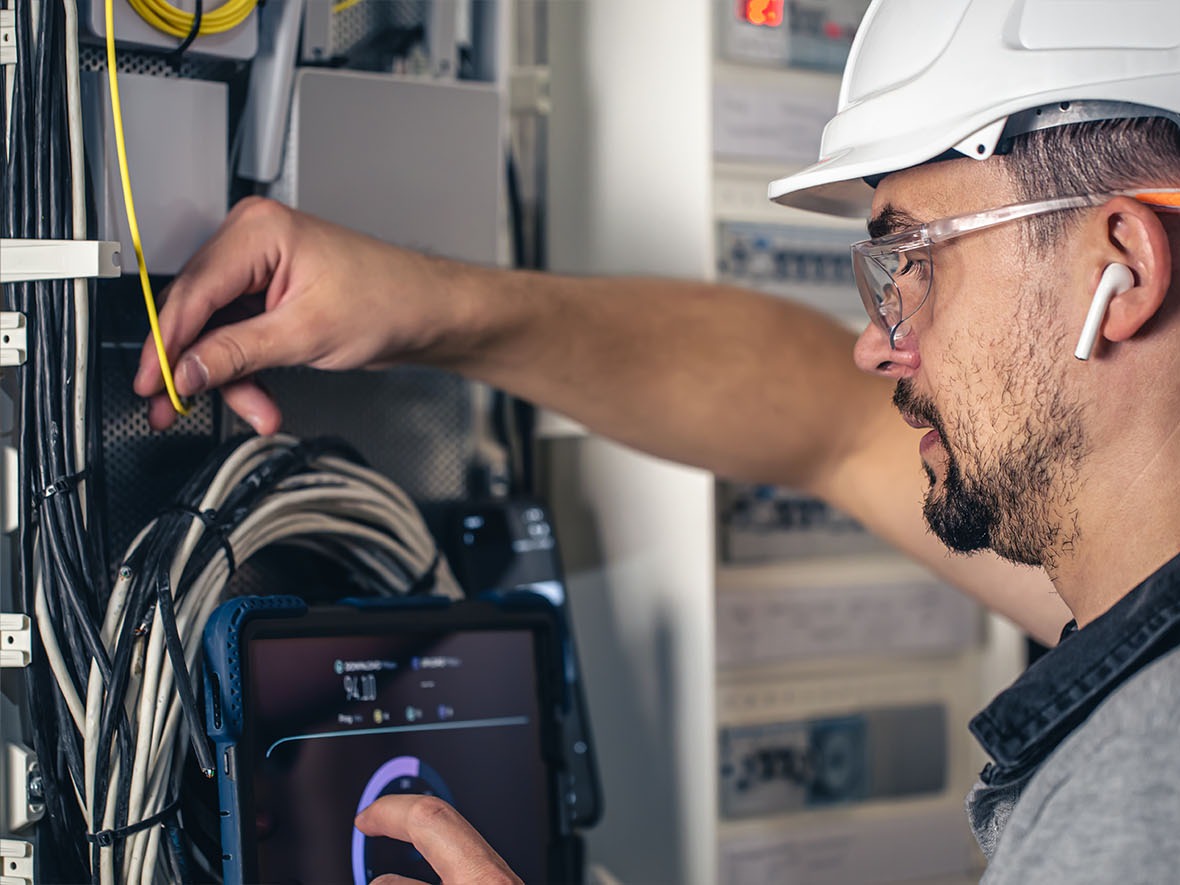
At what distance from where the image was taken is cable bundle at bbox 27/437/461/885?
92cm

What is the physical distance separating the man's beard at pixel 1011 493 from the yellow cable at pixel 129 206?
628 millimetres

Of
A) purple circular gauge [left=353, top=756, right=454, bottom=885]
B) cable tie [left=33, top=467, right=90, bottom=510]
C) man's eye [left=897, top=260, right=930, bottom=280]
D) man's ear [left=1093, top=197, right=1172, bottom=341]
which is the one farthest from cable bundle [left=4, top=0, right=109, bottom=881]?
man's ear [left=1093, top=197, right=1172, bottom=341]

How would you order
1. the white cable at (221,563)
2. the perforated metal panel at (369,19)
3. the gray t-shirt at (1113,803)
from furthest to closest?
the perforated metal panel at (369,19), the white cable at (221,563), the gray t-shirt at (1113,803)

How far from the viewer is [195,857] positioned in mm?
994

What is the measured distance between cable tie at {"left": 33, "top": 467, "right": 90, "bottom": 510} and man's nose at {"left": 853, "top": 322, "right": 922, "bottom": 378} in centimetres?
64

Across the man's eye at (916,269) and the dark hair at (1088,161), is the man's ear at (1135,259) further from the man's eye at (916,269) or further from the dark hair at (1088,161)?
the man's eye at (916,269)

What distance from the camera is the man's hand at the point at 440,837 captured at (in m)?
0.85

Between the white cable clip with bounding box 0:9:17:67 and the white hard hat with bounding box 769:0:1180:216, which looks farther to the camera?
the white cable clip with bounding box 0:9:17:67

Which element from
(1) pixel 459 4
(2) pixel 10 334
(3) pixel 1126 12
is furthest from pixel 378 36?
(3) pixel 1126 12

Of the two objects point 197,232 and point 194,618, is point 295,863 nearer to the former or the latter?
point 194,618

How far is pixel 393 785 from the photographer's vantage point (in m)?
1.04

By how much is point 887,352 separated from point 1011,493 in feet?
0.53

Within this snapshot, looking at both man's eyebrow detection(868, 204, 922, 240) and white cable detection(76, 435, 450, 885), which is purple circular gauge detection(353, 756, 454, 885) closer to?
white cable detection(76, 435, 450, 885)

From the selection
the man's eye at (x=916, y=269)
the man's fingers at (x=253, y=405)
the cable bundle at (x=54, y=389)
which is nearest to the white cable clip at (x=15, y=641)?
the cable bundle at (x=54, y=389)
